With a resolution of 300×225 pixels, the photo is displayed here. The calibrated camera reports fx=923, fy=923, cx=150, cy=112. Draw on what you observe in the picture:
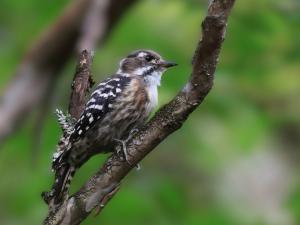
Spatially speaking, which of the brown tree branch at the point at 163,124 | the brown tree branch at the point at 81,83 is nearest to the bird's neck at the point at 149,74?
the brown tree branch at the point at 81,83

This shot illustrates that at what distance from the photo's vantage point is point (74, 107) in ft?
17.9

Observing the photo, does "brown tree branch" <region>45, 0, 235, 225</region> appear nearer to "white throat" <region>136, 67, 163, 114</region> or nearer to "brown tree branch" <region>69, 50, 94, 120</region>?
"brown tree branch" <region>69, 50, 94, 120</region>

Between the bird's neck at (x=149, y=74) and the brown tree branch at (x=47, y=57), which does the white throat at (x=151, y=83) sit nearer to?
the bird's neck at (x=149, y=74)

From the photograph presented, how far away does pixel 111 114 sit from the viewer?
6.39 m

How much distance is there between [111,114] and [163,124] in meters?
2.07

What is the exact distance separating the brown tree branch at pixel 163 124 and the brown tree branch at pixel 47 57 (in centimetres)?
320

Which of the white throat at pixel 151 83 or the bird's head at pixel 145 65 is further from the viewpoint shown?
the bird's head at pixel 145 65

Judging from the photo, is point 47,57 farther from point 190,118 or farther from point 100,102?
point 190,118

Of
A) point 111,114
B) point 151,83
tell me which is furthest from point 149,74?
A: point 111,114

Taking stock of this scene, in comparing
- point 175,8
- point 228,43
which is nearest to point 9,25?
point 175,8

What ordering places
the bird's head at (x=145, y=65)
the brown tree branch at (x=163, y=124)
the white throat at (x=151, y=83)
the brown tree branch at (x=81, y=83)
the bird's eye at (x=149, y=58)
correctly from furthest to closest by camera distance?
1. the bird's eye at (x=149, y=58)
2. the bird's head at (x=145, y=65)
3. the white throat at (x=151, y=83)
4. the brown tree branch at (x=81, y=83)
5. the brown tree branch at (x=163, y=124)

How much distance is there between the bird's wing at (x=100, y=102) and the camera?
596 centimetres

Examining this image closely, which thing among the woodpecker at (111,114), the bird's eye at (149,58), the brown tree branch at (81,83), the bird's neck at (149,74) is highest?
the bird's eye at (149,58)

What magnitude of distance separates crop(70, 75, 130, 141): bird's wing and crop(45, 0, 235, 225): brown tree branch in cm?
133
